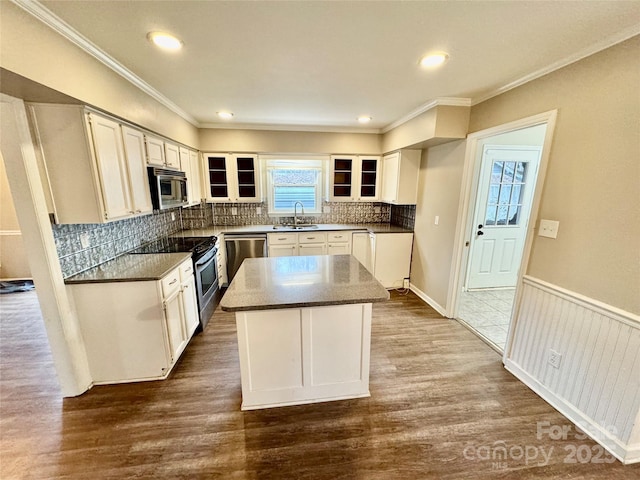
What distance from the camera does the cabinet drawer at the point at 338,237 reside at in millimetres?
4062

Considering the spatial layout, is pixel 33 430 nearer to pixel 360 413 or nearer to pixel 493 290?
pixel 360 413

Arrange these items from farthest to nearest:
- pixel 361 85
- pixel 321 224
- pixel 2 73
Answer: pixel 321 224, pixel 361 85, pixel 2 73

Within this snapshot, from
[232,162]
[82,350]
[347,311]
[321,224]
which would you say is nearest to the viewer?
[347,311]

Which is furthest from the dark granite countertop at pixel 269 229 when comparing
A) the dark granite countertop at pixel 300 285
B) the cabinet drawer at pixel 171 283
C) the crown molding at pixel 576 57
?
the crown molding at pixel 576 57

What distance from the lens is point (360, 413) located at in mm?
1826

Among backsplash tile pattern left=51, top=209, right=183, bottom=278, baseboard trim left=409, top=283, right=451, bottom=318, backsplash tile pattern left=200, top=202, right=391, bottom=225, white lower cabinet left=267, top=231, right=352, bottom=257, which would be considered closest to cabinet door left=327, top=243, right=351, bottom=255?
white lower cabinet left=267, top=231, right=352, bottom=257

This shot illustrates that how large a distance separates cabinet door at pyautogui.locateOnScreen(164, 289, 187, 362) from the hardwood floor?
0.59 feet

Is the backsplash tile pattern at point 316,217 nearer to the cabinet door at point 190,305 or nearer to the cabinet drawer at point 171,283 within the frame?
the cabinet door at point 190,305

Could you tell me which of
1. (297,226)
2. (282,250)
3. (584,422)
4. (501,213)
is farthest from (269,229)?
(584,422)

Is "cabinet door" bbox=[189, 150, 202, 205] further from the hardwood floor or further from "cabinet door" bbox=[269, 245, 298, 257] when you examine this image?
the hardwood floor

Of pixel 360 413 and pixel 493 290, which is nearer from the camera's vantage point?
pixel 360 413

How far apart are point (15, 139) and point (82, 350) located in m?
1.53

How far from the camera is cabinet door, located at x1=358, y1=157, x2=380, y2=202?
14.0 feet

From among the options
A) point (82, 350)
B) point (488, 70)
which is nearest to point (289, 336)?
point (82, 350)
